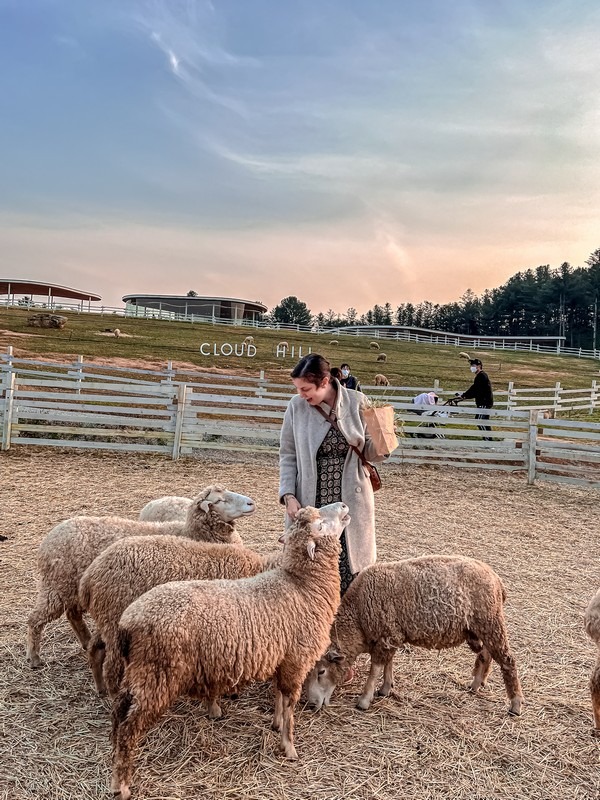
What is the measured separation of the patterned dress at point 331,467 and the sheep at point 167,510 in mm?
1999

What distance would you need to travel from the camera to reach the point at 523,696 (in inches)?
146

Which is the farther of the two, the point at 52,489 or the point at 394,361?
the point at 394,361

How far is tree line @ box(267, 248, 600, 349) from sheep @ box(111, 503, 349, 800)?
8490 centimetres

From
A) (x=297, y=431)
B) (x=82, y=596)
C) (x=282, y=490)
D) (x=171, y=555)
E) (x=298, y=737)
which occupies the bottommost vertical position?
(x=298, y=737)

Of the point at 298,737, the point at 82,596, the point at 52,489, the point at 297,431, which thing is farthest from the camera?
the point at 52,489

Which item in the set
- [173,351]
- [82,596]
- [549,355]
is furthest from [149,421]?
[549,355]

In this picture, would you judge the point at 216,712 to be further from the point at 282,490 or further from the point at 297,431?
the point at 297,431

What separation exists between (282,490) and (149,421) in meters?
8.88

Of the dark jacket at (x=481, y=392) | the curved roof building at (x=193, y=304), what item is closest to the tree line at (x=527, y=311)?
the curved roof building at (x=193, y=304)

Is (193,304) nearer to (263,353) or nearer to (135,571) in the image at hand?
(263,353)

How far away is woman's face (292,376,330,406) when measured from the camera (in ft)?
11.6

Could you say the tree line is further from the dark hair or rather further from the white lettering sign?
the dark hair

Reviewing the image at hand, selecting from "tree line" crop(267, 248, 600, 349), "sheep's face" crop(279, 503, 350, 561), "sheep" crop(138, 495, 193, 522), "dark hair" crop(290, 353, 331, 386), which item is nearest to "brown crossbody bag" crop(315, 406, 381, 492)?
"dark hair" crop(290, 353, 331, 386)

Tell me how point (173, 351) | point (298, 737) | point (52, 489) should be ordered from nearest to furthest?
point (298, 737), point (52, 489), point (173, 351)
